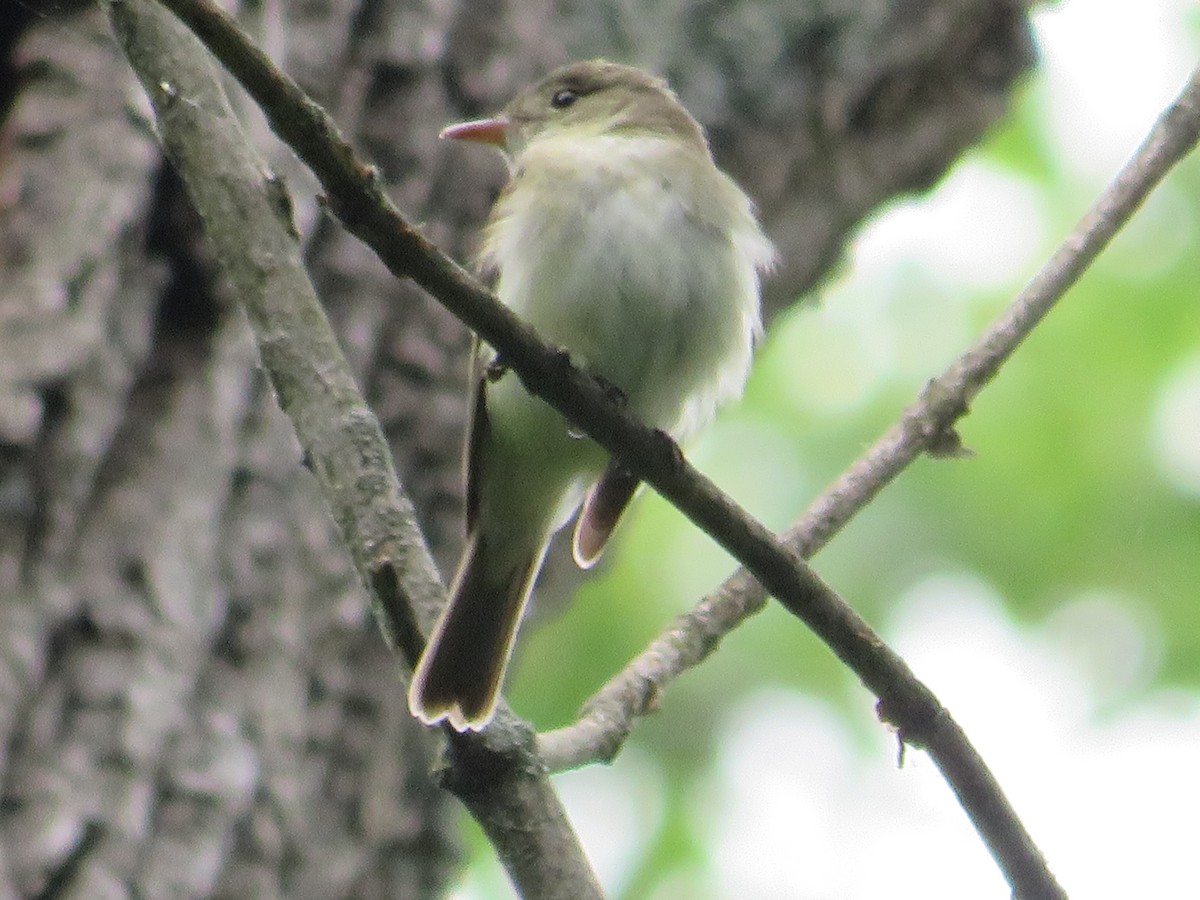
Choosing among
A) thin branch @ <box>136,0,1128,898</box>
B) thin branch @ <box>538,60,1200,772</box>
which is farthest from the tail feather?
thin branch @ <box>136,0,1128,898</box>

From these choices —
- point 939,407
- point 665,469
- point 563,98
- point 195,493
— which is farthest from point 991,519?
point 665,469

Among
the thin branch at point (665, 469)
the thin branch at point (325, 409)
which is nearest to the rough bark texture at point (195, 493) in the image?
the thin branch at point (325, 409)

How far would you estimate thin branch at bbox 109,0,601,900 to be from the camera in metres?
1.61

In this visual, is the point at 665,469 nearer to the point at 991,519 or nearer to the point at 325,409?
the point at 325,409

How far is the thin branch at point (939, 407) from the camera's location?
237 cm

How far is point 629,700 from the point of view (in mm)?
Answer: 2248

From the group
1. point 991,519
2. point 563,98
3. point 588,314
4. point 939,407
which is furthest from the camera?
point 991,519

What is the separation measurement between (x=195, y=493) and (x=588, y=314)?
830 mm

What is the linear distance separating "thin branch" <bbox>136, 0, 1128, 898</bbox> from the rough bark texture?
84 cm

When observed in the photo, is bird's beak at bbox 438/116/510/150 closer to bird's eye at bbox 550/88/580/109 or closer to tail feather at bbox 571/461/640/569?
bird's eye at bbox 550/88/580/109

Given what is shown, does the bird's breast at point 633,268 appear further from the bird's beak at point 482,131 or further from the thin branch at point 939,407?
the thin branch at point 939,407

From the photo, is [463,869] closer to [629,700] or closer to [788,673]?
[629,700]

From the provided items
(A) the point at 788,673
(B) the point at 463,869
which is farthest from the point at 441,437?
(A) the point at 788,673

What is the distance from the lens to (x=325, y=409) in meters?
1.77
